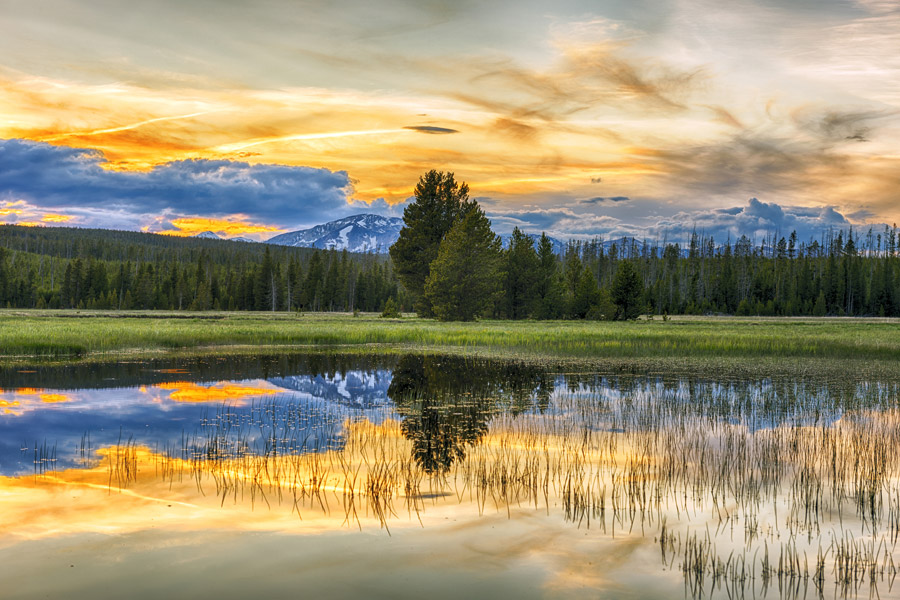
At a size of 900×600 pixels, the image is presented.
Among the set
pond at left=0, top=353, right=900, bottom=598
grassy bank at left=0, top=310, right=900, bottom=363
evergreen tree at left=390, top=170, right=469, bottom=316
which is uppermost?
evergreen tree at left=390, top=170, right=469, bottom=316

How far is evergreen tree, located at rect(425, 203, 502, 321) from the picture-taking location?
207 ft

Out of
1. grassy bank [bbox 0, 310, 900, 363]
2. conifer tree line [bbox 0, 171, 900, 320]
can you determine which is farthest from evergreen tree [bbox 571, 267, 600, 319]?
grassy bank [bbox 0, 310, 900, 363]

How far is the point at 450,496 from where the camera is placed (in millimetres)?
9445

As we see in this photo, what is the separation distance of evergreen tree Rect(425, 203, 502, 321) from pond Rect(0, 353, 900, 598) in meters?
44.8

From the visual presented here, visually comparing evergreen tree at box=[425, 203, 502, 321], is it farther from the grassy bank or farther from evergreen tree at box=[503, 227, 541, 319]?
the grassy bank

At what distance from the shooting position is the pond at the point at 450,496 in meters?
6.70

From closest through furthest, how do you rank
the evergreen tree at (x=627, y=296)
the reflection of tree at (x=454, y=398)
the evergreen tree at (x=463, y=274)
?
1. the reflection of tree at (x=454, y=398)
2. the evergreen tree at (x=463, y=274)
3. the evergreen tree at (x=627, y=296)

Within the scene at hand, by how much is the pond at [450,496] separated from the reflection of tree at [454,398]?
0.49 feet

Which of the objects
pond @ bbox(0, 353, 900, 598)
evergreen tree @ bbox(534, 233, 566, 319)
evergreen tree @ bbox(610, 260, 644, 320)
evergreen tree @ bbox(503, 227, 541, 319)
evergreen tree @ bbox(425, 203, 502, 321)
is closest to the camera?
pond @ bbox(0, 353, 900, 598)

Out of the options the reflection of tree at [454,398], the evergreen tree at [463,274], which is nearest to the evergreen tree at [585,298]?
→ the evergreen tree at [463,274]

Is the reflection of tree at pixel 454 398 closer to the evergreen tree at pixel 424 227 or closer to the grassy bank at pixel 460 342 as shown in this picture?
the grassy bank at pixel 460 342

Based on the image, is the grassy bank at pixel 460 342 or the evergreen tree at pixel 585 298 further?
the evergreen tree at pixel 585 298

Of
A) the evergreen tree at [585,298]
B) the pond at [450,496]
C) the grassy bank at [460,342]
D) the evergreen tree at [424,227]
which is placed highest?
the evergreen tree at [424,227]

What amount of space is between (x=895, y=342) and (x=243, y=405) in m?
40.6
